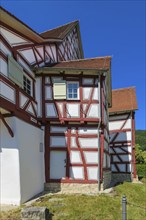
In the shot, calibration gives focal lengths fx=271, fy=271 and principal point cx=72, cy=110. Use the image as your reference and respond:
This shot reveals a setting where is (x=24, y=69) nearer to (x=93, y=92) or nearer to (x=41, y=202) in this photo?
(x=93, y=92)

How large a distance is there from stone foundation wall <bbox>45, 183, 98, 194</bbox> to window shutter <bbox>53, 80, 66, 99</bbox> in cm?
410

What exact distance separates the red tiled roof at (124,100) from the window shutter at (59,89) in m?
8.08

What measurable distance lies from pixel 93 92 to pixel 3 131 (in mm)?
5019

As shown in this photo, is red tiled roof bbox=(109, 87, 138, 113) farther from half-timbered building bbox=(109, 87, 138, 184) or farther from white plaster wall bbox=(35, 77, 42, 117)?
white plaster wall bbox=(35, 77, 42, 117)

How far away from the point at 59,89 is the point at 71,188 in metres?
4.66

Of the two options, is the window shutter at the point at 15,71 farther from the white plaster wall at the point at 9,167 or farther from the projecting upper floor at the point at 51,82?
the white plaster wall at the point at 9,167

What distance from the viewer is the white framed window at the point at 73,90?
43.0 feet

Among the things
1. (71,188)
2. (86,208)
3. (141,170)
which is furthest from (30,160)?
(141,170)

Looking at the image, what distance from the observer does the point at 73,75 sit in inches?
518

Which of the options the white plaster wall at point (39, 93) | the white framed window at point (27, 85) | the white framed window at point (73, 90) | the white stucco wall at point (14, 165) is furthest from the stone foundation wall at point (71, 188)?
the white framed window at point (27, 85)

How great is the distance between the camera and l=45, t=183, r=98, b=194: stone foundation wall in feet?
40.3

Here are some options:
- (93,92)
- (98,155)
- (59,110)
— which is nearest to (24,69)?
(59,110)

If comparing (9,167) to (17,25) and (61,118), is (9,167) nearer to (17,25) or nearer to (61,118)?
(61,118)

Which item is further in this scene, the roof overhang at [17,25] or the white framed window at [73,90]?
the white framed window at [73,90]
